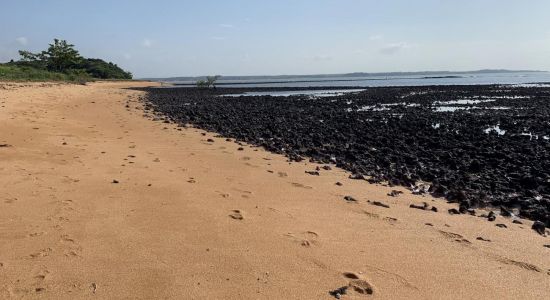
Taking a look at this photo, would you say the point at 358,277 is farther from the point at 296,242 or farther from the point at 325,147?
the point at 325,147

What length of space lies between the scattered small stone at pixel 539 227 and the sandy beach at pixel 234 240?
0.15 metres

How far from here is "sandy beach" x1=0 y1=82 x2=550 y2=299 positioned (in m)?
3.55

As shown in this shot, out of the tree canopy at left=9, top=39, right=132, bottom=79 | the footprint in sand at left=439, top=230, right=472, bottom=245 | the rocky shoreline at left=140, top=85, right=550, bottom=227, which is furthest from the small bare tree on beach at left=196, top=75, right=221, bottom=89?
the footprint in sand at left=439, top=230, right=472, bottom=245

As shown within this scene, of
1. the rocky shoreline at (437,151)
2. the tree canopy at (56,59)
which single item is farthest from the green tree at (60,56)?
the rocky shoreline at (437,151)

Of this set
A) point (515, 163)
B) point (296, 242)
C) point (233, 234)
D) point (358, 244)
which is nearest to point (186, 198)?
point (233, 234)

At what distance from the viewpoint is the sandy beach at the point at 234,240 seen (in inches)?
140

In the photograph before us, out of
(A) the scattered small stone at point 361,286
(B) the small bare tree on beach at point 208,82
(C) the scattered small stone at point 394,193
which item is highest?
(B) the small bare tree on beach at point 208,82

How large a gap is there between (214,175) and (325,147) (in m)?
5.29

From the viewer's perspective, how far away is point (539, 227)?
5.84m

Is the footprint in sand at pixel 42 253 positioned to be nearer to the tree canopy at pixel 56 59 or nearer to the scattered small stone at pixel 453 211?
the scattered small stone at pixel 453 211

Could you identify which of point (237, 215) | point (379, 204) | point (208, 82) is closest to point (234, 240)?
point (237, 215)

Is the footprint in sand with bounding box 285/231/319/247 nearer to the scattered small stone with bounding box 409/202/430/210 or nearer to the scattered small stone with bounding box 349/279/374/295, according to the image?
the scattered small stone with bounding box 349/279/374/295

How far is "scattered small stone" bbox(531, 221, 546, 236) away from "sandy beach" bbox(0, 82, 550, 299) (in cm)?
15

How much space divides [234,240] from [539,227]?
4043 millimetres
